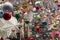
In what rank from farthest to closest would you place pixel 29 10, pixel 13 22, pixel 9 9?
pixel 29 10 < pixel 13 22 < pixel 9 9

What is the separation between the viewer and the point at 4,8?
0.79 meters

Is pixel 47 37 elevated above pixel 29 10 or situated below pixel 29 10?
below

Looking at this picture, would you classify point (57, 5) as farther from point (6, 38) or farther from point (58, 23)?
point (6, 38)

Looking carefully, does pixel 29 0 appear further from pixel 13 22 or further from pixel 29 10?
pixel 13 22

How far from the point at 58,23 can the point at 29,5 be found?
20cm

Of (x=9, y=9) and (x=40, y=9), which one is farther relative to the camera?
(x=40, y=9)

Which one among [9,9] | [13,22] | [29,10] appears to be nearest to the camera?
[9,9]

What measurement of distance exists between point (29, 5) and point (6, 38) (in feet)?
0.89

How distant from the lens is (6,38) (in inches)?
33.6

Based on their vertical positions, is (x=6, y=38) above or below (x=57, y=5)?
below

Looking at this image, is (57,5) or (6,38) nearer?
(6,38)

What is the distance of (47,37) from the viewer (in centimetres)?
95

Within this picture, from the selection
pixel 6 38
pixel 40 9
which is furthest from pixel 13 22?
pixel 40 9

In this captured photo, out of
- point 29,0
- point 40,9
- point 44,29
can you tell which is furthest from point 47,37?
point 29,0
